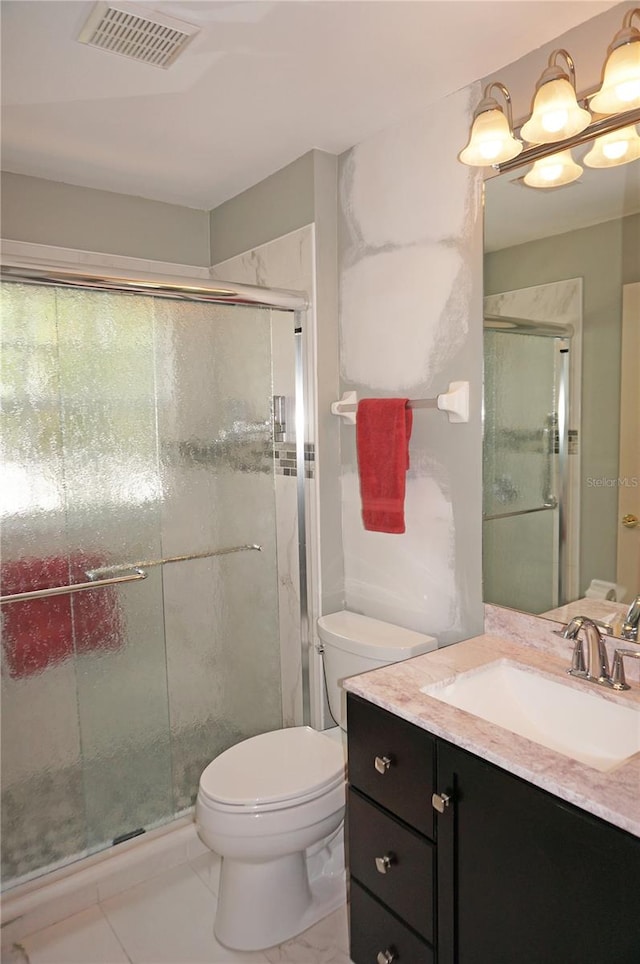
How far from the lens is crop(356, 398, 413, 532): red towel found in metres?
1.98

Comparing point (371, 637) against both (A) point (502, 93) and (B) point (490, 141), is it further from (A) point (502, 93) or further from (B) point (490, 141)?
(A) point (502, 93)

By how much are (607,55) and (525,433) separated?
2.79 feet

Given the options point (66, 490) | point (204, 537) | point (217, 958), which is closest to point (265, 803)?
point (217, 958)

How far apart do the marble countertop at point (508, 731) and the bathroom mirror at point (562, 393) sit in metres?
0.13

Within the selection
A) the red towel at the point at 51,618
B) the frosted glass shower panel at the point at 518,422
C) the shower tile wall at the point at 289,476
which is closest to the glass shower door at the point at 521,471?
the frosted glass shower panel at the point at 518,422

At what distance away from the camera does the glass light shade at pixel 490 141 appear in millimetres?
1555

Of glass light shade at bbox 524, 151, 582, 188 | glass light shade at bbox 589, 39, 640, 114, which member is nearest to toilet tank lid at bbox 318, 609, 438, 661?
glass light shade at bbox 524, 151, 582, 188

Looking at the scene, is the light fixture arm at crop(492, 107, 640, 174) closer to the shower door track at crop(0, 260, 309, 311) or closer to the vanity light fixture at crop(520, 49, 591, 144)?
the vanity light fixture at crop(520, 49, 591, 144)

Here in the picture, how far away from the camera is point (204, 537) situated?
7.32 feet

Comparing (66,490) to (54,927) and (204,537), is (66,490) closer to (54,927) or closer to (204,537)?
(204,537)

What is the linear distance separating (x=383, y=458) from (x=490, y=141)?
900 mm

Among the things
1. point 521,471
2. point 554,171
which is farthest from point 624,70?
point 521,471

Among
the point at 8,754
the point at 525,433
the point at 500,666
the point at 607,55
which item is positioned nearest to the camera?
the point at 607,55

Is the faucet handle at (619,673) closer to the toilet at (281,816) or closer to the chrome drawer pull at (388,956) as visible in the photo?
the toilet at (281,816)
